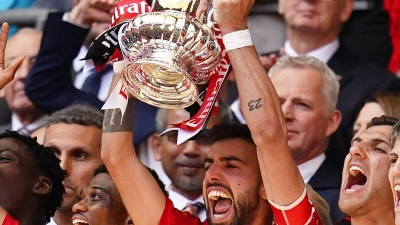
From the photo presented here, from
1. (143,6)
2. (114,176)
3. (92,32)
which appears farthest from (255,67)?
(92,32)

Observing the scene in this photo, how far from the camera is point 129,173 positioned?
13.0ft

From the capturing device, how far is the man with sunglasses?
4562mm

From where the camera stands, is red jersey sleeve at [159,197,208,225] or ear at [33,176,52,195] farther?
ear at [33,176,52,195]

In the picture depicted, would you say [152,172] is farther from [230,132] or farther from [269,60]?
[269,60]

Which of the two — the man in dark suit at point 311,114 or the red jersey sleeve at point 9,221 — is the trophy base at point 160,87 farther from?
the man in dark suit at point 311,114

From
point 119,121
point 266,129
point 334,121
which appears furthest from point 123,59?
point 334,121

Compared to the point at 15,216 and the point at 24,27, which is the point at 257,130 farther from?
the point at 24,27

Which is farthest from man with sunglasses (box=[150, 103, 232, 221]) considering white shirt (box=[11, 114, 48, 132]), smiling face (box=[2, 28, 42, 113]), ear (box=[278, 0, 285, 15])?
smiling face (box=[2, 28, 42, 113])

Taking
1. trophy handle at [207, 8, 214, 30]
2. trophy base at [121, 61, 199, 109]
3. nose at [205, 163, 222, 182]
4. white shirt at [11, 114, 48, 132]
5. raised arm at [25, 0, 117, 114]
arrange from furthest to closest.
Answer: white shirt at [11, 114, 48, 132] < raised arm at [25, 0, 117, 114] < nose at [205, 163, 222, 182] < trophy handle at [207, 8, 214, 30] < trophy base at [121, 61, 199, 109]

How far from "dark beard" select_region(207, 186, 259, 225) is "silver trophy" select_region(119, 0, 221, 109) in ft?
1.54

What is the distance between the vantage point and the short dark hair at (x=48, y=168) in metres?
4.27

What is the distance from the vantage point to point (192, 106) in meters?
3.63

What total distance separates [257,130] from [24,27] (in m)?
2.33

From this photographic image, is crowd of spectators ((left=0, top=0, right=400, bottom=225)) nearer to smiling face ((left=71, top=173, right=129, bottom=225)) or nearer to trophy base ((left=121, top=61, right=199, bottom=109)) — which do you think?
smiling face ((left=71, top=173, right=129, bottom=225))
